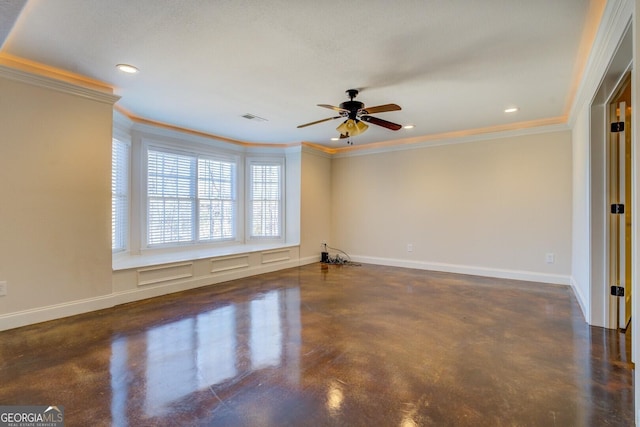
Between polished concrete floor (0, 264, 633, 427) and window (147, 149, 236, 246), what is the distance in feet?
5.70

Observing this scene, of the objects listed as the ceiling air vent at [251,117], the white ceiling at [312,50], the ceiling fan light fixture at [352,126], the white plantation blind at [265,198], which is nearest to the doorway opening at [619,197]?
the white ceiling at [312,50]

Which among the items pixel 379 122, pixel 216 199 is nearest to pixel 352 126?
pixel 379 122

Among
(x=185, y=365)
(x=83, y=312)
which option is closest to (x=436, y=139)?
(x=185, y=365)

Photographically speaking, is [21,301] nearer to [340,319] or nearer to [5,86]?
[5,86]

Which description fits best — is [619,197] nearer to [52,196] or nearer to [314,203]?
[314,203]

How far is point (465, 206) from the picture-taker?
550cm

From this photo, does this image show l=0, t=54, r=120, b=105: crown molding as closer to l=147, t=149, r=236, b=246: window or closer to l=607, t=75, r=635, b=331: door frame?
l=147, t=149, r=236, b=246: window

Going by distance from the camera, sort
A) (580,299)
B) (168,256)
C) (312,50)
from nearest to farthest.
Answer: (312,50) < (580,299) < (168,256)

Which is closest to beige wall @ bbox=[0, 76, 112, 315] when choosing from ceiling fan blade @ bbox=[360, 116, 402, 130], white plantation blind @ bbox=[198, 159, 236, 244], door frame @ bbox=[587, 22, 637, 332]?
white plantation blind @ bbox=[198, 159, 236, 244]

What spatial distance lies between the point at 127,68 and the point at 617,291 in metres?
5.20

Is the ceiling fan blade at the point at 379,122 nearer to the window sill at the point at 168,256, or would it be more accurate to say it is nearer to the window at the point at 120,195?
the window sill at the point at 168,256

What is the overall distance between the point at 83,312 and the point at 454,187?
18.8 feet

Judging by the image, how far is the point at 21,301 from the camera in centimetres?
303

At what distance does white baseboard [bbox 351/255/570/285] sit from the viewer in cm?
477
